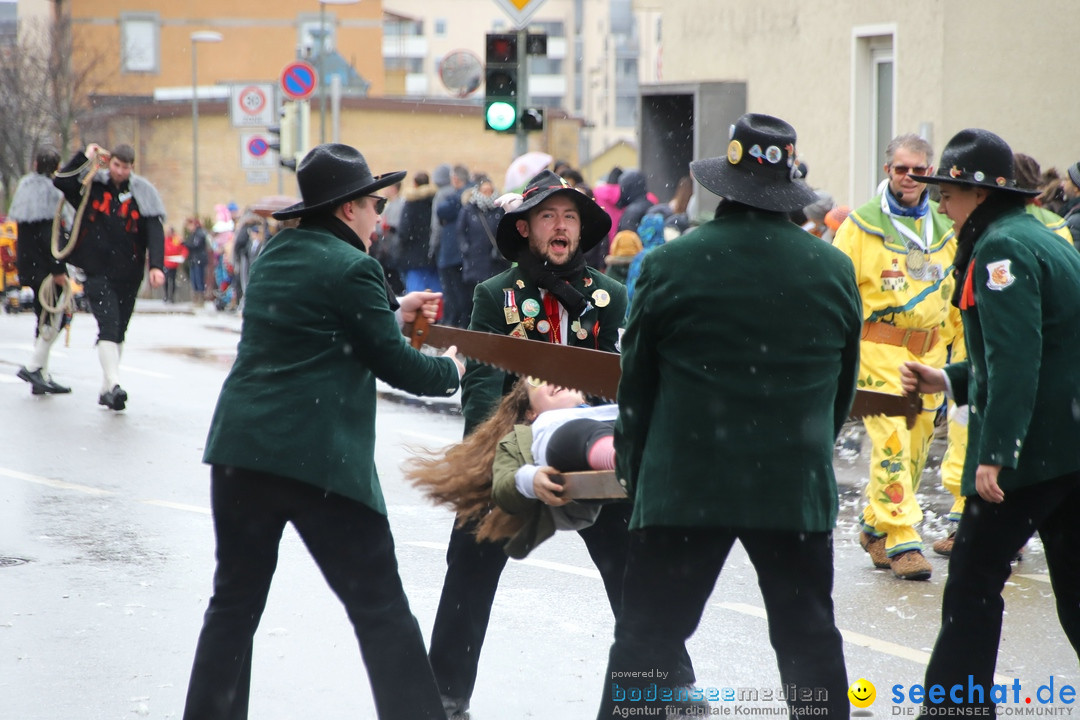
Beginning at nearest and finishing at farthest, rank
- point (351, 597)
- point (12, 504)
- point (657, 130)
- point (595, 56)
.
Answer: point (351, 597), point (12, 504), point (657, 130), point (595, 56)

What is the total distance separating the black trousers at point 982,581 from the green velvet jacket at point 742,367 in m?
0.83

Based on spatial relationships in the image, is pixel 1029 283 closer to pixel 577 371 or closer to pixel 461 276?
pixel 577 371

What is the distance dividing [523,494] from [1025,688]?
7.00 feet

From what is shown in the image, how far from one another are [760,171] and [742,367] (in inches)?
22.2

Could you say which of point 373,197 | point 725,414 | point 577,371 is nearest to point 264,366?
point 373,197

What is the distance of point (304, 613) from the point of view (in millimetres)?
6332

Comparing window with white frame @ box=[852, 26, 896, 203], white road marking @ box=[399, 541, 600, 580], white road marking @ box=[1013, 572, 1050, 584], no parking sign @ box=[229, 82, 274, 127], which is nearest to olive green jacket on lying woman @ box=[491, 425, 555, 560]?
white road marking @ box=[399, 541, 600, 580]

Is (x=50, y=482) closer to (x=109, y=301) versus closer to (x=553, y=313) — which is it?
(x=109, y=301)

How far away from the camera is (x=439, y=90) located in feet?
375

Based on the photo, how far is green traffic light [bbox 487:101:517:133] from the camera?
14.2 m

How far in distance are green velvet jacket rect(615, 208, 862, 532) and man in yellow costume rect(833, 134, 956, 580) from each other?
10.8ft

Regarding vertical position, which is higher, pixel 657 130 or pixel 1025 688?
pixel 657 130

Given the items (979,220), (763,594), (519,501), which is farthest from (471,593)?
(979,220)

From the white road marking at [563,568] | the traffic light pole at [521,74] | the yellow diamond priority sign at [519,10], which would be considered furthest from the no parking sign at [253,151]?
the white road marking at [563,568]
